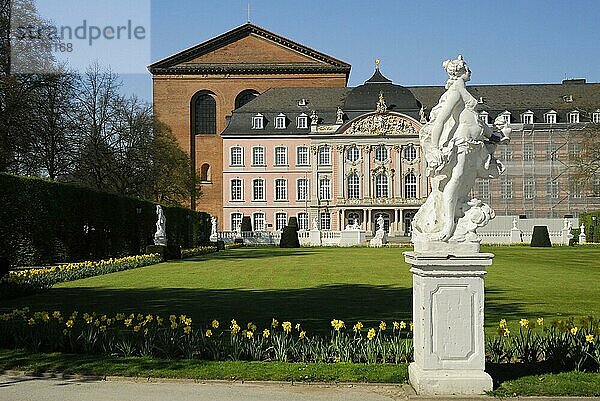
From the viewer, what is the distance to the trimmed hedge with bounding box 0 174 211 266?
22797 mm

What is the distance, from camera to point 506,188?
5988cm

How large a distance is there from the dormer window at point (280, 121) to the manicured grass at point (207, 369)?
56574mm

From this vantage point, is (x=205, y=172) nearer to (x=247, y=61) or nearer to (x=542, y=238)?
Answer: (x=247, y=61)

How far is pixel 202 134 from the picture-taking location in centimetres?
6844

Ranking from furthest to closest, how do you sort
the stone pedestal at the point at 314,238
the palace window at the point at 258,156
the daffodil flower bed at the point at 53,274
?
the palace window at the point at 258,156
the stone pedestal at the point at 314,238
the daffodil flower bed at the point at 53,274

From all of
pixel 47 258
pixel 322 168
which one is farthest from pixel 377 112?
pixel 47 258

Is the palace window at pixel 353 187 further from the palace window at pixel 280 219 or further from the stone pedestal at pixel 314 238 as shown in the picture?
the stone pedestal at pixel 314 238

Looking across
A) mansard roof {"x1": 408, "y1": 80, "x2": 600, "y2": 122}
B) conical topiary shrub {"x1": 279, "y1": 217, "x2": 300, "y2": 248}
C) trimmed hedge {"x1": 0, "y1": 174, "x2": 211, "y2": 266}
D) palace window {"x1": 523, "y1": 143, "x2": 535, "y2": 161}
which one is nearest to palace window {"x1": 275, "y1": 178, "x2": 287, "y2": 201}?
mansard roof {"x1": 408, "y1": 80, "x2": 600, "y2": 122}

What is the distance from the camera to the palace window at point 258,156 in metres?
63.9

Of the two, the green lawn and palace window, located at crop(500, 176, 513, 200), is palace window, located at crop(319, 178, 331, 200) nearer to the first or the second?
palace window, located at crop(500, 176, 513, 200)

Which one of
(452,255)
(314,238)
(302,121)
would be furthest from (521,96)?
(452,255)

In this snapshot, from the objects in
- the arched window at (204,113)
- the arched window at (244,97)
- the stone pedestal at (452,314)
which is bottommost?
the stone pedestal at (452,314)

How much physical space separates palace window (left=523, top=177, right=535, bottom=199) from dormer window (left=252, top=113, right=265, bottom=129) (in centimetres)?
2072

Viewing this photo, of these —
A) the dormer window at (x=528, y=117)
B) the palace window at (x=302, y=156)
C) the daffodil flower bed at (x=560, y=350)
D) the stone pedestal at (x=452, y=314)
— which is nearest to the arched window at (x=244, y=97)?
the palace window at (x=302, y=156)
